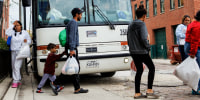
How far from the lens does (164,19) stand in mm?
24875

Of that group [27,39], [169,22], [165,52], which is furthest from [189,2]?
[27,39]

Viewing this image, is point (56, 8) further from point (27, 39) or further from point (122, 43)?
point (122, 43)

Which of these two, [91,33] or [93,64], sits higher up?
[91,33]

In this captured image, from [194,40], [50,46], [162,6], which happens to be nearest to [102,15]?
[50,46]

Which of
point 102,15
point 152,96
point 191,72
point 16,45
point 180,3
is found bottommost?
point 152,96

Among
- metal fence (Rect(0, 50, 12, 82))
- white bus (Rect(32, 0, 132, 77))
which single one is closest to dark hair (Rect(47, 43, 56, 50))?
white bus (Rect(32, 0, 132, 77))

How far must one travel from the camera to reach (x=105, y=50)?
23.8ft

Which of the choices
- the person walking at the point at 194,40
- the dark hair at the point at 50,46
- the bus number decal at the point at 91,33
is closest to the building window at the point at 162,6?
the bus number decal at the point at 91,33

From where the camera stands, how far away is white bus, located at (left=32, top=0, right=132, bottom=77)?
6941mm

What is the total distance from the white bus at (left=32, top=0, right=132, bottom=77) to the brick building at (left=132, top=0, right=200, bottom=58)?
558 inches

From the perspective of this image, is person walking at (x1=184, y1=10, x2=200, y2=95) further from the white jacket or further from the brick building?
the brick building

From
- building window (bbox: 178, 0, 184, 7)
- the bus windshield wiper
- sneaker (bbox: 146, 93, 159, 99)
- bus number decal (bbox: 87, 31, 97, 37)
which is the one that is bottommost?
sneaker (bbox: 146, 93, 159, 99)

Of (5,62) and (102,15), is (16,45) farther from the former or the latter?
(102,15)

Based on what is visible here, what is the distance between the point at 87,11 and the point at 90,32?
586mm
